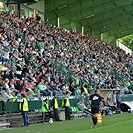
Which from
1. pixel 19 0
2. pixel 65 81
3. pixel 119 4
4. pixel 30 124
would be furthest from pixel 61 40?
pixel 30 124

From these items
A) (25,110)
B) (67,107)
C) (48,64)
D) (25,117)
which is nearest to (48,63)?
(48,64)

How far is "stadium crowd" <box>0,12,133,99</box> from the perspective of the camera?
2792cm

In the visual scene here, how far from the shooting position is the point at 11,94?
25109 millimetres

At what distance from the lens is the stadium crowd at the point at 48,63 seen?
91.6 feet

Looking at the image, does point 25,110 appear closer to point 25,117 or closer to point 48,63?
point 25,117

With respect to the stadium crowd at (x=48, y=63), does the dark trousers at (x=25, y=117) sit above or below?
below

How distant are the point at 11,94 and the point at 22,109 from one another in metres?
1.00

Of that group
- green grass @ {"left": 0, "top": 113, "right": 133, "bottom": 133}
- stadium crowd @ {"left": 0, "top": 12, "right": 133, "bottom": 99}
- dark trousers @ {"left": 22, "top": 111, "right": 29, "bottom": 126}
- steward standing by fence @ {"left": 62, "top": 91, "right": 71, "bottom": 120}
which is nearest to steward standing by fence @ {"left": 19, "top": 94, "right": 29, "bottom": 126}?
dark trousers @ {"left": 22, "top": 111, "right": 29, "bottom": 126}

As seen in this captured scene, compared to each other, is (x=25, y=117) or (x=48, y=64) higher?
(x=48, y=64)

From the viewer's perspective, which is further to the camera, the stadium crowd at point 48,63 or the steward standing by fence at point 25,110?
the stadium crowd at point 48,63

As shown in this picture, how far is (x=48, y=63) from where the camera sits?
3416cm

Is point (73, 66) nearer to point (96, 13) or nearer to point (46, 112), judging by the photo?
point (46, 112)

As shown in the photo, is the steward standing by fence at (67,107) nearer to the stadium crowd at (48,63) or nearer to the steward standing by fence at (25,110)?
the stadium crowd at (48,63)

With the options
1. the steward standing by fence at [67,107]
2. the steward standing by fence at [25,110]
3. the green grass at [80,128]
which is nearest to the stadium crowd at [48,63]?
the steward standing by fence at [25,110]
